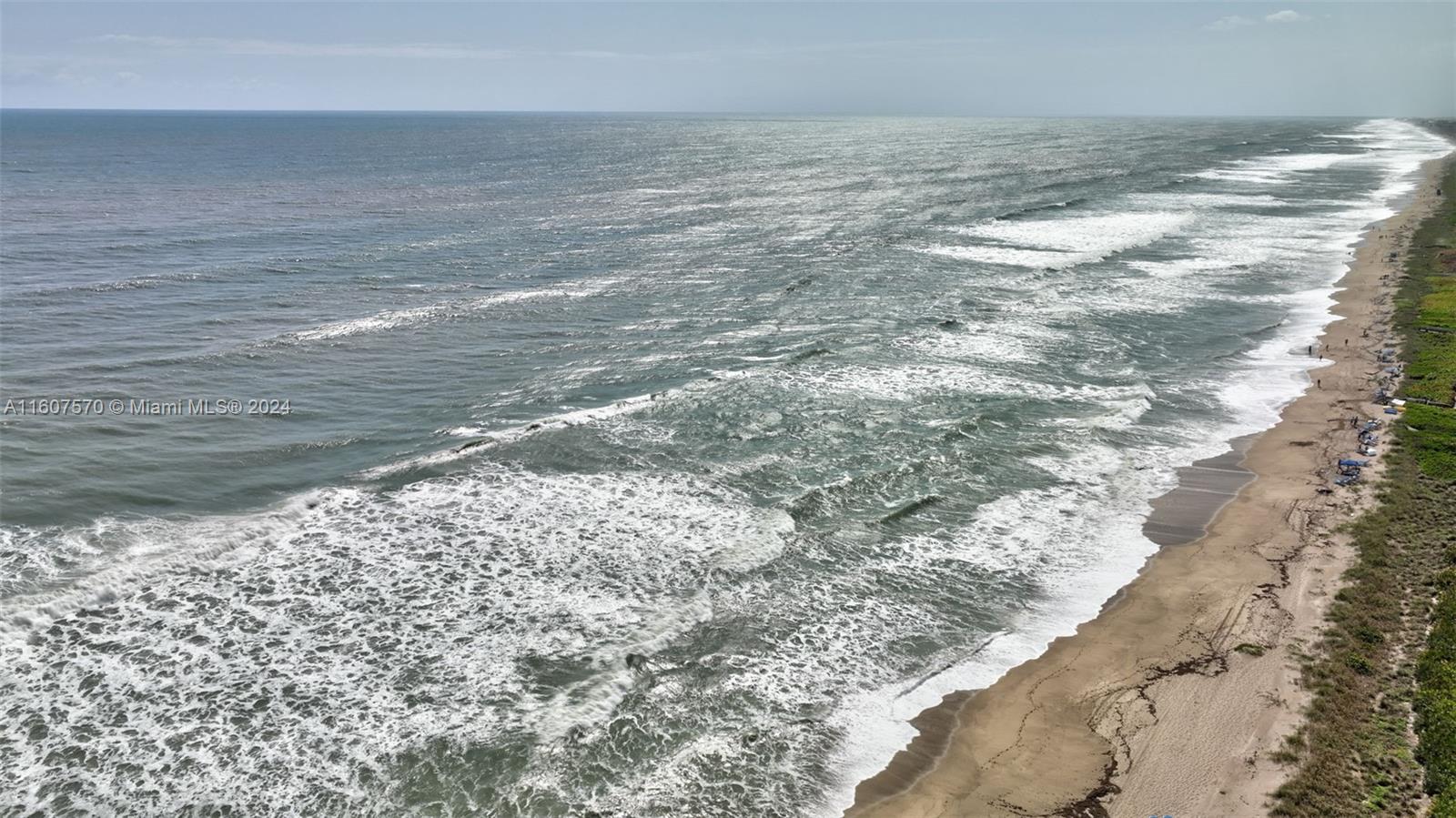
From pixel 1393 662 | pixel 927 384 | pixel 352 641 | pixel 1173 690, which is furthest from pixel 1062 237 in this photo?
pixel 352 641

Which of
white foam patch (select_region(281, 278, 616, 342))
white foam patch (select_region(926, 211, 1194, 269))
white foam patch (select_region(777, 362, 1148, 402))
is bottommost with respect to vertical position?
white foam patch (select_region(777, 362, 1148, 402))

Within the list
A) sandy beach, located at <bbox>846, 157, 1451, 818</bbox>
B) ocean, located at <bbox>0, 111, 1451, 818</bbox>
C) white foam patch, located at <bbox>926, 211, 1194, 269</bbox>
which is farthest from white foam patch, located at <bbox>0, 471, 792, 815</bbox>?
white foam patch, located at <bbox>926, 211, 1194, 269</bbox>

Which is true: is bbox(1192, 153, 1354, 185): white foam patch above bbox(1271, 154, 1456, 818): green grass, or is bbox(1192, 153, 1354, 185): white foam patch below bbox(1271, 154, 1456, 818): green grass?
above

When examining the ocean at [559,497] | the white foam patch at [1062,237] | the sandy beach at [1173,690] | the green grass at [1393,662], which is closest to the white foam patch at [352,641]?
the ocean at [559,497]

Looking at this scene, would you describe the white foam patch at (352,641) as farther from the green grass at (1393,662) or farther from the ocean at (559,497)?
the green grass at (1393,662)

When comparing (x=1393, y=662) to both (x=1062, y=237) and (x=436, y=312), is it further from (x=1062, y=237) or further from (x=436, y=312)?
(x=1062, y=237)

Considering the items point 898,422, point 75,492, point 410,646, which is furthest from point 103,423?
point 898,422

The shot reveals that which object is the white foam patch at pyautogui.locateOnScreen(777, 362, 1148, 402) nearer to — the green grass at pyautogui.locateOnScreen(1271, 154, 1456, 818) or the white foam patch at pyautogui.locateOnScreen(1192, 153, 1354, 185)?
the green grass at pyautogui.locateOnScreen(1271, 154, 1456, 818)
